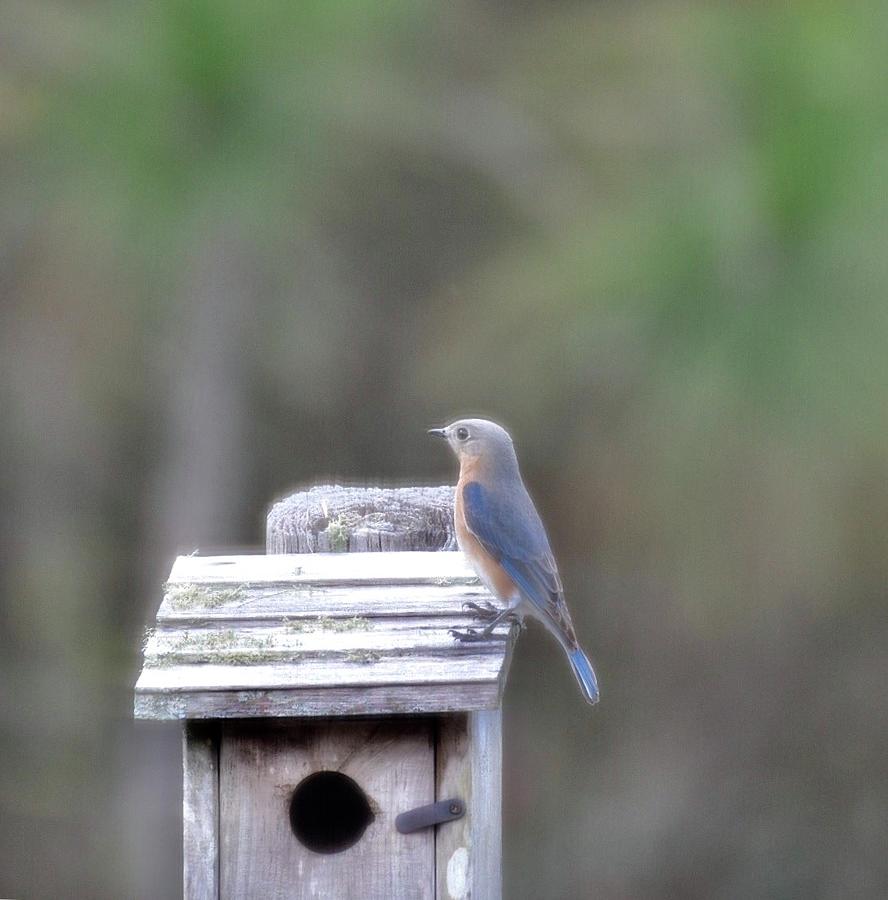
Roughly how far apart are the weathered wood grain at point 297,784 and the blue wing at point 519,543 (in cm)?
76

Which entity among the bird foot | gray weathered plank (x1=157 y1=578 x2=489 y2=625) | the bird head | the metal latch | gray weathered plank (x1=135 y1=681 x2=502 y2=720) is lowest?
the metal latch

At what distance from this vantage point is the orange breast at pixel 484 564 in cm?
424


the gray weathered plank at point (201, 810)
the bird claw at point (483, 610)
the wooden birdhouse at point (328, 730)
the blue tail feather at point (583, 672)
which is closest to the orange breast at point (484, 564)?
the bird claw at point (483, 610)

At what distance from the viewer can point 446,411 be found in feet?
33.0

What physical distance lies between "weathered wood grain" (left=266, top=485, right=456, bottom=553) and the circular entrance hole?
27.4 inches

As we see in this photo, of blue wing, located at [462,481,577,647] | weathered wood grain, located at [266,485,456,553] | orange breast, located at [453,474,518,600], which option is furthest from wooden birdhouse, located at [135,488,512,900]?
weathered wood grain, located at [266,485,456,553]

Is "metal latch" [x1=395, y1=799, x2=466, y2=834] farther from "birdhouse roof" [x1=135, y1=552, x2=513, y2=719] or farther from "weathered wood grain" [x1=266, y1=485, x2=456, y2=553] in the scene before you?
"weathered wood grain" [x1=266, y1=485, x2=456, y2=553]

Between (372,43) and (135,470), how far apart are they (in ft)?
9.36

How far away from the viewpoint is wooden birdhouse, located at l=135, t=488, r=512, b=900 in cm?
348

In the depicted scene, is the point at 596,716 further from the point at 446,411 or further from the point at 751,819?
the point at 446,411

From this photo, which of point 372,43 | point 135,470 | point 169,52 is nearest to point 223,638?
point 169,52

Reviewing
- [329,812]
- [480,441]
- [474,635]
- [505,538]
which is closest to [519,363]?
[480,441]

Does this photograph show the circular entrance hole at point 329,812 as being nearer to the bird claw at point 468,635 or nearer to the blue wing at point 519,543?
the bird claw at point 468,635

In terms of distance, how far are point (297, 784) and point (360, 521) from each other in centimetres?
105
